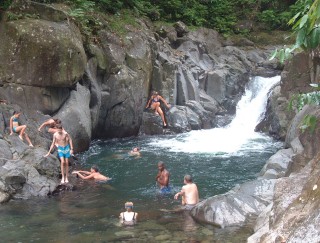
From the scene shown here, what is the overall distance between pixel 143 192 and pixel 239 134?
10144 mm

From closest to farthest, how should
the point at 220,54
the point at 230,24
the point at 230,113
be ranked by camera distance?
the point at 230,113 → the point at 220,54 → the point at 230,24

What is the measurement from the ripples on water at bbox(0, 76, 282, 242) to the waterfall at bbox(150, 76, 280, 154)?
42 mm

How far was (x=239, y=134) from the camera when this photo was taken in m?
20.8

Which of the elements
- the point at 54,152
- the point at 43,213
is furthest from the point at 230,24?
the point at 43,213

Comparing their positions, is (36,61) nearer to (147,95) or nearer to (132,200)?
(132,200)

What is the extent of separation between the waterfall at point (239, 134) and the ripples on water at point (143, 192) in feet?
0.14

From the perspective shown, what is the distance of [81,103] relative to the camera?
1634 centimetres

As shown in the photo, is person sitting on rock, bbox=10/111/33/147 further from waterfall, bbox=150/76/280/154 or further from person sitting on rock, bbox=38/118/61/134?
waterfall, bbox=150/76/280/154

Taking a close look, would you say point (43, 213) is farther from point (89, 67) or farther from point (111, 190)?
point (89, 67)

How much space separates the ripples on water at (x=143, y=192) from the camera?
8.23 m

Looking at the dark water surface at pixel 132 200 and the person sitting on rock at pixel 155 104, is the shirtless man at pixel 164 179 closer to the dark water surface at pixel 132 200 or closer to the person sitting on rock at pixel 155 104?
the dark water surface at pixel 132 200

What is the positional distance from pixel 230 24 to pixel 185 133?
12215 mm

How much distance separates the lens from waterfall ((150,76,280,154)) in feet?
57.5

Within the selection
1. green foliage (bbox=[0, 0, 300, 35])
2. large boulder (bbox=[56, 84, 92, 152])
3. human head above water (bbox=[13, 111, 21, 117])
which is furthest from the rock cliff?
green foliage (bbox=[0, 0, 300, 35])
